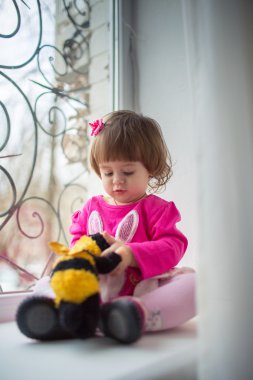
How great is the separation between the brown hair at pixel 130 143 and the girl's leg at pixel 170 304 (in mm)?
357

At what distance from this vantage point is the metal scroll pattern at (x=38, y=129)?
45.3 inches

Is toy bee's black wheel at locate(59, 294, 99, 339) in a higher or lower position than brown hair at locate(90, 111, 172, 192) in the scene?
lower

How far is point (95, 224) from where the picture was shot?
3.37 feet

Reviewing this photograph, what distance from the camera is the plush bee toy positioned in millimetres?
656

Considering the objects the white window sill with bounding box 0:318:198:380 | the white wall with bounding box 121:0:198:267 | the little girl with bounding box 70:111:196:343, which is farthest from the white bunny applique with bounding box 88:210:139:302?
the white wall with bounding box 121:0:198:267

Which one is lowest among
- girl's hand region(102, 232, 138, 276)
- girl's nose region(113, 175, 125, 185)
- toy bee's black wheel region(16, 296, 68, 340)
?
toy bee's black wheel region(16, 296, 68, 340)

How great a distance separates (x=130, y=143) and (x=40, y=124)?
1.45 feet

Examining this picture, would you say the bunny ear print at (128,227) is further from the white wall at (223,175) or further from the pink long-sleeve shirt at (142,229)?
the white wall at (223,175)

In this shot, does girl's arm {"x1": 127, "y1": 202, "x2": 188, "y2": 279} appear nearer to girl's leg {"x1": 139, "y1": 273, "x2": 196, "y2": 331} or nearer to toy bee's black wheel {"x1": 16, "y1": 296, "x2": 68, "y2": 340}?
girl's leg {"x1": 139, "y1": 273, "x2": 196, "y2": 331}

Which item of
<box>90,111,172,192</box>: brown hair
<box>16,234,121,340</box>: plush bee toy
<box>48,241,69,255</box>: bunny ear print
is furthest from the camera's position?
<box>90,111,172,192</box>: brown hair

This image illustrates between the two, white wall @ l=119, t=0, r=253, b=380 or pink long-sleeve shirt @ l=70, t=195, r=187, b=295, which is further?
pink long-sleeve shirt @ l=70, t=195, r=187, b=295

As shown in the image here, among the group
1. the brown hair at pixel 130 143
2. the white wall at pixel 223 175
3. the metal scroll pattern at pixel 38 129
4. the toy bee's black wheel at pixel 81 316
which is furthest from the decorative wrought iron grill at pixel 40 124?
the white wall at pixel 223 175

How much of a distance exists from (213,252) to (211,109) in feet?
0.79

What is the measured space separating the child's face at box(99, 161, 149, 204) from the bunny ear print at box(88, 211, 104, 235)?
8 cm
